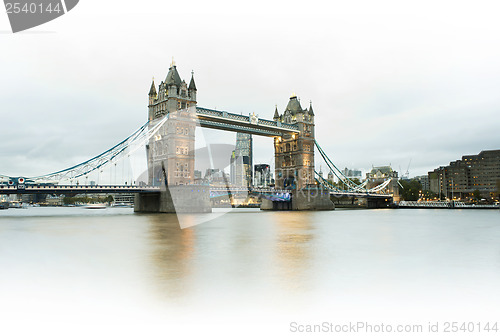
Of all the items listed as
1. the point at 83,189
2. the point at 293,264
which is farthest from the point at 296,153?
the point at 293,264

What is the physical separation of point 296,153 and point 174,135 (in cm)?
2640

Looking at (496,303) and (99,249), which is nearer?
(496,303)

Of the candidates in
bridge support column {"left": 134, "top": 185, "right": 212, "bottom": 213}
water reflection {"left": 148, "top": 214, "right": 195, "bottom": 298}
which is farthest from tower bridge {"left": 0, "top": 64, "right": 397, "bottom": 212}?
water reflection {"left": 148, "top": 214, "right": 195, "bottom": 298}

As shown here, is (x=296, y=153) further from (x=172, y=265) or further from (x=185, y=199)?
(x=172, y=265)

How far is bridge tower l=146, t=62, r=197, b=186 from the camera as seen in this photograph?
4834 cm

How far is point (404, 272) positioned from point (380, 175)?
10416 cm

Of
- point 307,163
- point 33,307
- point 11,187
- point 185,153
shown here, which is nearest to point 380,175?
point 307,163

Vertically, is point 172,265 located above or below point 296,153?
below

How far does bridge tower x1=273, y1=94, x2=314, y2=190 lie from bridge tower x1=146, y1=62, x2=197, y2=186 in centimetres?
2276

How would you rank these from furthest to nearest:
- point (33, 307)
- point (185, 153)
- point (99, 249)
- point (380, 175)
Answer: point (380, 175), point (185, 153), point (99, 249), point (33, 307)

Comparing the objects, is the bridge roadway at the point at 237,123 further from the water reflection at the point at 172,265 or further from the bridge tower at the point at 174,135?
the water reflection at the point at 172,265

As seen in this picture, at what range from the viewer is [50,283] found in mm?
9242

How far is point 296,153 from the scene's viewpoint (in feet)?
220

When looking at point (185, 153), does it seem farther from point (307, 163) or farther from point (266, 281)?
point (266, 281)
